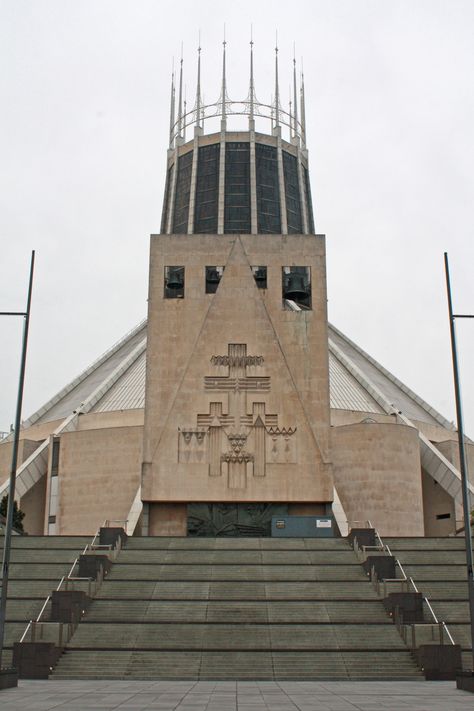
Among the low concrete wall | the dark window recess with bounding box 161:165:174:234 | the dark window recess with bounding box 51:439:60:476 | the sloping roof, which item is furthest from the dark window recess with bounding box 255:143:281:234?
the low concrete wall

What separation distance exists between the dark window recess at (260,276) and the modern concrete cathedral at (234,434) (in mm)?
38

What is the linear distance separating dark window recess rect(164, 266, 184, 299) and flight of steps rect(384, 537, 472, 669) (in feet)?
34.7

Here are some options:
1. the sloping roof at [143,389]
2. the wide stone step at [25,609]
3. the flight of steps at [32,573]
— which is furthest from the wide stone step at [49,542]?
the sloping roof at [143,389]

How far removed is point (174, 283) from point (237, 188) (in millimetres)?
29461

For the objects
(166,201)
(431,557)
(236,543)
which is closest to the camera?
(431,557)

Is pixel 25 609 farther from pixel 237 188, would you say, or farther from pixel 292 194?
pixel 292 194

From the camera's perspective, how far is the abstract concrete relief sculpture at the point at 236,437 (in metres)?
26.9

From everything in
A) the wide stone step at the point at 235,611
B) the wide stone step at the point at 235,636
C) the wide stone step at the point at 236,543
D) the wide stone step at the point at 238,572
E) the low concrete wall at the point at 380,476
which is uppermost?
the low concrete wall at the point at 380,476

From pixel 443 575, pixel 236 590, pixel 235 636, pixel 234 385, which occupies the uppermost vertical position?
pixel 234 385

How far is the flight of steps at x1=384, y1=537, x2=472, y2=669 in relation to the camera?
17766 millimetres

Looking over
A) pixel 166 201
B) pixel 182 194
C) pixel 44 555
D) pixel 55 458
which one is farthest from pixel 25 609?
pixel 166 201

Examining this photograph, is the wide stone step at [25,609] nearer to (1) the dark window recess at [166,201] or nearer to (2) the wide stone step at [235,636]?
(2) the wide stone step at [235,636]

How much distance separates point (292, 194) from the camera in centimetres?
5916

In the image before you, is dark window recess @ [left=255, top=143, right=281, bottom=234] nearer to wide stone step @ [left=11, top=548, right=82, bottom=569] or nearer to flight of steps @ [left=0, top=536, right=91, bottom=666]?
flight of steps @ [left=0, top=536, right=91, bottom=666]
